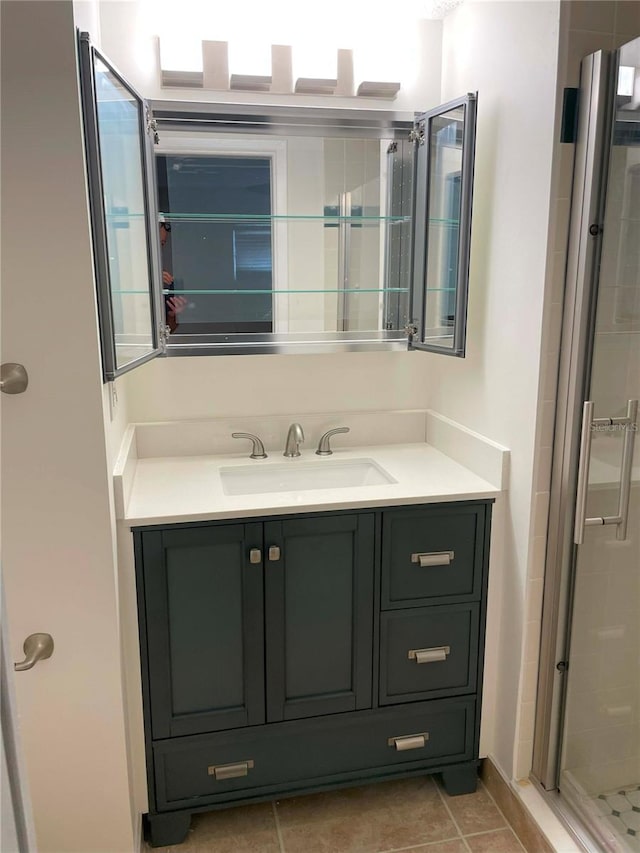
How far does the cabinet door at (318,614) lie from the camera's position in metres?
1.90

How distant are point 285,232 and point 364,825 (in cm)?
187

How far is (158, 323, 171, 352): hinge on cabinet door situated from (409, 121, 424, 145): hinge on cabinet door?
3.25 ft

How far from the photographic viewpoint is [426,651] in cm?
203

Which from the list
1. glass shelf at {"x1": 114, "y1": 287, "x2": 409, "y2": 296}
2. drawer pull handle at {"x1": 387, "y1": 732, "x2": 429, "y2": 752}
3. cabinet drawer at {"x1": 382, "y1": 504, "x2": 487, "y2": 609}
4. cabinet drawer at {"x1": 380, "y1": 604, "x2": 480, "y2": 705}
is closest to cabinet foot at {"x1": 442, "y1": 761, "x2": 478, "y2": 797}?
drawer pull handle at {"x1": 387, "y1": 732, "x2": 429, "y2": 752}

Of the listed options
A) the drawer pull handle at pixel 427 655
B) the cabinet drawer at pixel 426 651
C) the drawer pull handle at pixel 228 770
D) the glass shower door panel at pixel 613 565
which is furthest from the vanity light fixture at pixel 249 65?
the drawer pull handle at pixel 228 770

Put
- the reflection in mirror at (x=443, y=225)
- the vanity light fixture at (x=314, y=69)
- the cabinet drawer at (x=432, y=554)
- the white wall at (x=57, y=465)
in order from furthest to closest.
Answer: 1. the vanity light fixture at (x=314, y=69)
2. the reflection in mirror at (x=443, y=225)
3. the cabinet drawer at (x=432, y=554)
4. the white wall at (x=57, y=465)

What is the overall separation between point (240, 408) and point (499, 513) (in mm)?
959

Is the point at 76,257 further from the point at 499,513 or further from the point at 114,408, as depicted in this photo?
the point at 499,513

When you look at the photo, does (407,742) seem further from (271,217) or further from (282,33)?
(282,33)

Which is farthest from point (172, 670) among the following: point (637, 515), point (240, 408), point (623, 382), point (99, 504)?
point (623, 382)

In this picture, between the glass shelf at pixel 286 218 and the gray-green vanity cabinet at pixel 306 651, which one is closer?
the gray-green vanity cabinet at pixel 306 651

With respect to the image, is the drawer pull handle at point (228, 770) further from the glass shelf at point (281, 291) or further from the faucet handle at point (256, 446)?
the glass shelf at point (281, 291)

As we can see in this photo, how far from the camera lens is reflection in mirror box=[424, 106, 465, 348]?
207 centimetres

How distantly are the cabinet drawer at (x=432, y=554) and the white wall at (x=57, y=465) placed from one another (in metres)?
0.77
